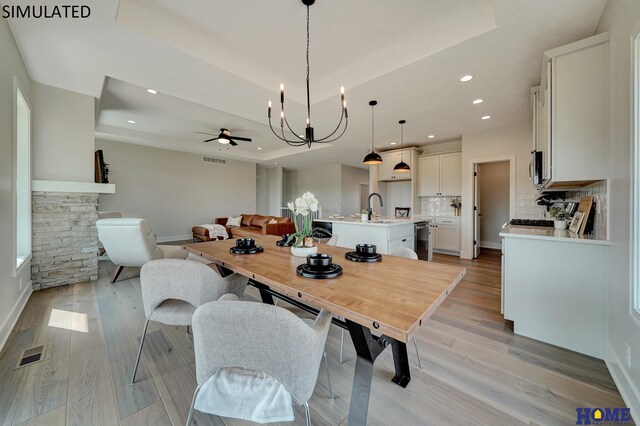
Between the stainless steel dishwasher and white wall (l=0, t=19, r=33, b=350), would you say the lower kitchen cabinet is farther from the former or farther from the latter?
white wall (l=0, t=19, r=33, b=350)

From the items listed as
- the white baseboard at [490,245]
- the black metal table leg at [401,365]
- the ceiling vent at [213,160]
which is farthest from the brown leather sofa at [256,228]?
the white baseboard at [490,245]

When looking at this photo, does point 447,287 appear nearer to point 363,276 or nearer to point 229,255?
point 363,276

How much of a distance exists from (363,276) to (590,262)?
6.09 feet

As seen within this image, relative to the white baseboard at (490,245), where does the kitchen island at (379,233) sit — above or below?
above

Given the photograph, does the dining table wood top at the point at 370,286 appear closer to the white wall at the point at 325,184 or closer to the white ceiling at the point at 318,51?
the white ceiling at the point at 318,51

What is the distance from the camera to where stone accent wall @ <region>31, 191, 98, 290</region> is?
3031mm

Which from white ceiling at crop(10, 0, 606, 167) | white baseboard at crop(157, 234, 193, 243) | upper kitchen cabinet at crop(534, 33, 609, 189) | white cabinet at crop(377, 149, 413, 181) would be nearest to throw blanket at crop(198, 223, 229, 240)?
white baseboard at crop(157, 234, 193, 243)

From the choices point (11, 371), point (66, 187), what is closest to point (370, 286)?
point (11, 371)

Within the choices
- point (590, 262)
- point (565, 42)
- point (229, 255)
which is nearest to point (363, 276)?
point (229, 255)

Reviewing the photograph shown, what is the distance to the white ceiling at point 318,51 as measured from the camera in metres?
2.04

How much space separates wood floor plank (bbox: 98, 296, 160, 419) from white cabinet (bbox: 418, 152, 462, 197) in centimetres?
585

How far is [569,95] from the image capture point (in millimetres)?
1910

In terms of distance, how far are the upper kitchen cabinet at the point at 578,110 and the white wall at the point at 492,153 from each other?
279cm

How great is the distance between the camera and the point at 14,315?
2211 millimetres
